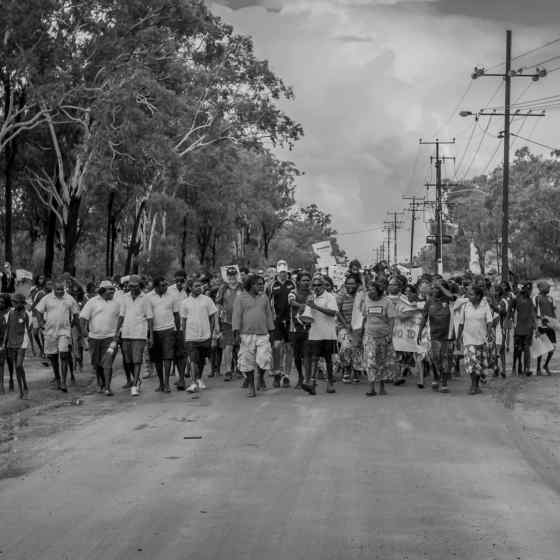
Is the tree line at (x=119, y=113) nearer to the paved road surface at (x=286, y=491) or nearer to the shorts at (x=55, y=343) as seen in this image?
the shorts at (x=55, y=343)

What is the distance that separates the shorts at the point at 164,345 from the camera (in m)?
15.8

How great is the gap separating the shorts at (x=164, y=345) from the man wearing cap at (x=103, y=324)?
71 centimetres

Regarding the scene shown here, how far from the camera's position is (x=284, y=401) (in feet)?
47.2

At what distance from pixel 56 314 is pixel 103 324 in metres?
0.93

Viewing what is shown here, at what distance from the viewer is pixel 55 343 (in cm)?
1590

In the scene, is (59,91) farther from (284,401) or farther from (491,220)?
→ (491,220)

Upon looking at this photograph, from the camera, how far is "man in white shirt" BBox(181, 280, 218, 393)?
1577cm

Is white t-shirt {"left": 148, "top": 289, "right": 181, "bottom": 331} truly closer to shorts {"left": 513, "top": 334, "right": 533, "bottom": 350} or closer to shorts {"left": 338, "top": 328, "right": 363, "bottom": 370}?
shorts {"left": 338, "top": 328, "right": 363, "bottom": 370}

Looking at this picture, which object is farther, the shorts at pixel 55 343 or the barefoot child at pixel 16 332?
the shorts at pixel 55 343

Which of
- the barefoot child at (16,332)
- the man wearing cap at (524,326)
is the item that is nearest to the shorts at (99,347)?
the barefoot child at (16,332)

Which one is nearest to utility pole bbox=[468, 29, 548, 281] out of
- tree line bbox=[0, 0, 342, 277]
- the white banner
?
tree line bbox=[0, 0, 342, 277]

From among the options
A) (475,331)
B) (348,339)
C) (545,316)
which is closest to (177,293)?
(348,339)

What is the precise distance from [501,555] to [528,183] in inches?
2267

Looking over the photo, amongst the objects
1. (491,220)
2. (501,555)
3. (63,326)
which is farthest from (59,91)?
(491,220)
